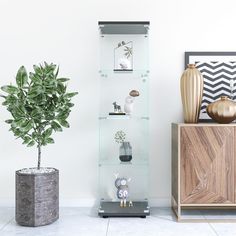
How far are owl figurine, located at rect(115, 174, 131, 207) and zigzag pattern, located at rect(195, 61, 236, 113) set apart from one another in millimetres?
922

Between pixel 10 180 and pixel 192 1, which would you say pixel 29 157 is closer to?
pixel 10 180

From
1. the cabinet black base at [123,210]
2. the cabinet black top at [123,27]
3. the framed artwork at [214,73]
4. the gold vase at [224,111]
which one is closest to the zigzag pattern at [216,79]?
the framed artwork at [214,73]

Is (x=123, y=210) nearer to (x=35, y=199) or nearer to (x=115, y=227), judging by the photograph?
(x=115, y=227)

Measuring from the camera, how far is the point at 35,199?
8.41 feet

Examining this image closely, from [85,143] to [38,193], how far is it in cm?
72

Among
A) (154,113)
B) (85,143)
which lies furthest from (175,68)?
(85,143)

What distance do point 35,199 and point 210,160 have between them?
1.33 meters

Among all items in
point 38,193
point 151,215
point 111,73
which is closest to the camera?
point 38,193

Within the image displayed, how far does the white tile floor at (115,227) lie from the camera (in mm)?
2447

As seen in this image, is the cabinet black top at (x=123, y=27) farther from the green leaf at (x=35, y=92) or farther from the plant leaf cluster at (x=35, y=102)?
the green leaf at (x=35, y=92)

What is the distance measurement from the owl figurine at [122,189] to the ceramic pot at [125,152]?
0.17 metres

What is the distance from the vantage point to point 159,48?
314 centimetres

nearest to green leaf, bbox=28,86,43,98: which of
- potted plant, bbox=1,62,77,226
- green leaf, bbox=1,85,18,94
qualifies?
potted plant, bbox=1,62,77,226

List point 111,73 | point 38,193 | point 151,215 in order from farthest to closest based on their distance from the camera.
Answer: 1. point 111,73
2. point 151,215
3. point 38,193
